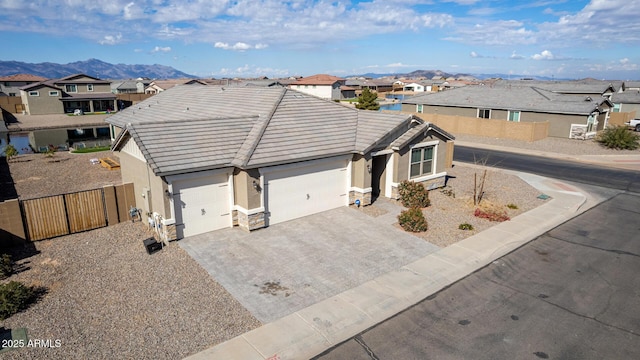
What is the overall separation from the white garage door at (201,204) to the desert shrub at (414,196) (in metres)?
8.26

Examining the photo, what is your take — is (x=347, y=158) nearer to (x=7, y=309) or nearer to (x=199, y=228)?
(x=199, y=228)

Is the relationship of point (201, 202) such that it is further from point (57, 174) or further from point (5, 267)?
point (57, 174)

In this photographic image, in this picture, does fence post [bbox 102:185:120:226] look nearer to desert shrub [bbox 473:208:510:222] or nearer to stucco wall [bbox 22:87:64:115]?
desert shrub [bbox 473:208:510:222]

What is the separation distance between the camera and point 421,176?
2105cm

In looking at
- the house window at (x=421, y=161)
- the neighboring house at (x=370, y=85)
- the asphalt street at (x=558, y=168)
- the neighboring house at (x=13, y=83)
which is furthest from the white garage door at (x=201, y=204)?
the neighboring house at (x=370, y=85)

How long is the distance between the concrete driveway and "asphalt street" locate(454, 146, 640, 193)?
1278 cm

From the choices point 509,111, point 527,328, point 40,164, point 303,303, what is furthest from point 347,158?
point 509,111

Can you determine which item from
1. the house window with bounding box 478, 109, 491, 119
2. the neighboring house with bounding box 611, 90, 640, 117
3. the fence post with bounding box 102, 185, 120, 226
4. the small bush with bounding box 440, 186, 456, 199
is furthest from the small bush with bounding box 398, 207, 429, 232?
the neighboring house with bounding box 611, 90, 640, 117

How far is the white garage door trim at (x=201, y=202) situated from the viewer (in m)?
14.6

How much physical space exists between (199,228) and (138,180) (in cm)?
341

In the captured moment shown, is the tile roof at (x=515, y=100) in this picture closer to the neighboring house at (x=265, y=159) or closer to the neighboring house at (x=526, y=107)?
the neighboring house at (x=526, y=107)

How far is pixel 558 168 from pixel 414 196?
15.7 meters

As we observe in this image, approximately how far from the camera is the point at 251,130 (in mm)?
17141

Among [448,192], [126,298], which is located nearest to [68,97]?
[448,192]
